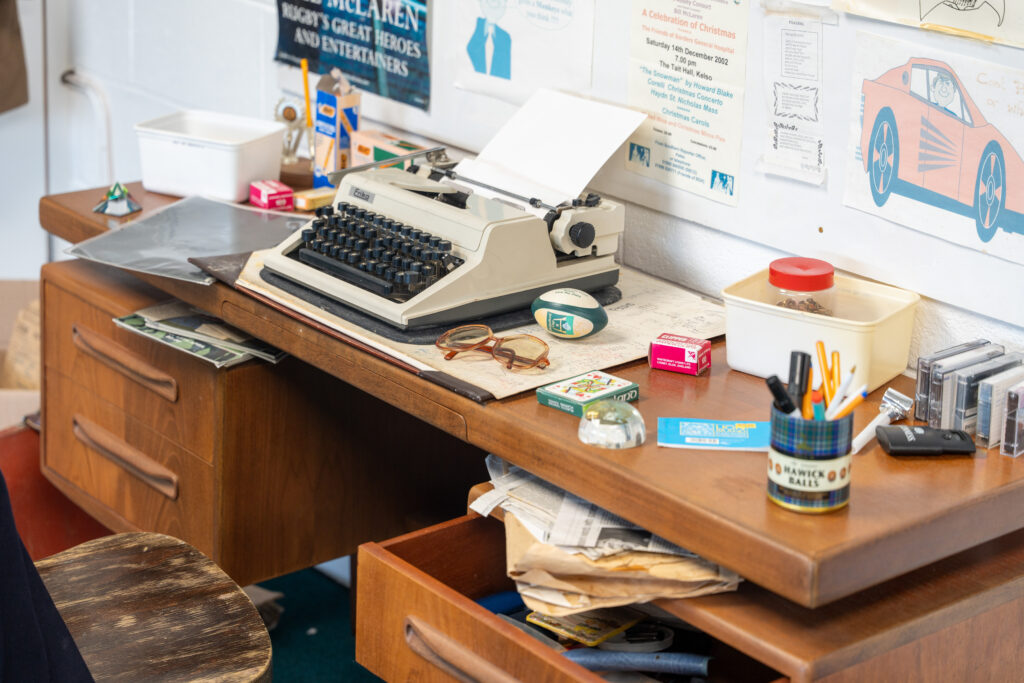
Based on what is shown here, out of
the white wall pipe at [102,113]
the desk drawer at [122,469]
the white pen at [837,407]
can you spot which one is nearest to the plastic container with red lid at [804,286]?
the white pen at [837,407]

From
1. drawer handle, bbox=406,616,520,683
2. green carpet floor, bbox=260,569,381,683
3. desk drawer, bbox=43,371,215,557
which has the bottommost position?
green carpet floor, bbox=260,569,381,683

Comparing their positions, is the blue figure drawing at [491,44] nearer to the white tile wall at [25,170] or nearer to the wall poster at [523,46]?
→ the wall poster at [523,46]

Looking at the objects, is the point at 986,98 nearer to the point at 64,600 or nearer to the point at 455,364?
the point at 455,364

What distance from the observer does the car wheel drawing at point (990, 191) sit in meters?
1.27

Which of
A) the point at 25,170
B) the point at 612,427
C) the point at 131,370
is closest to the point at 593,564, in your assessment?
Answer: the point at 612,427

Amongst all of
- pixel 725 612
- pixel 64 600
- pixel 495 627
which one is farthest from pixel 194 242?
pixel 725 612

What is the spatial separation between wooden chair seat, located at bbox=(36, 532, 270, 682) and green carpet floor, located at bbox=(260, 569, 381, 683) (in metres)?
0.71

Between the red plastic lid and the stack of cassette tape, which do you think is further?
the red plastic lid

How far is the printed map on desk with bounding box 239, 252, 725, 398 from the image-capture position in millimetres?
1273

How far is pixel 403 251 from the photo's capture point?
1.44 metres

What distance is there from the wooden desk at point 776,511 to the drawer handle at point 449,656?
182 mm

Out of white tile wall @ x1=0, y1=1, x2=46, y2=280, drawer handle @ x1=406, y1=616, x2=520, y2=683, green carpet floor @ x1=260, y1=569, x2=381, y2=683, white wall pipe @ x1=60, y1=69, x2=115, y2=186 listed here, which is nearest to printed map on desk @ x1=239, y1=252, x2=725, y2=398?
drawer handle @ x1=406, y1=616, x2=520, y2=683

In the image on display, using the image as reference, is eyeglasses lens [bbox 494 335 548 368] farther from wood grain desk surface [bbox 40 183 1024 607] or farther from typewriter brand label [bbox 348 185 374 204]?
typewriter brand label [bbox 348 185 374 204]

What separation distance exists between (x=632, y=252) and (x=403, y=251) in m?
0.44
